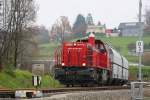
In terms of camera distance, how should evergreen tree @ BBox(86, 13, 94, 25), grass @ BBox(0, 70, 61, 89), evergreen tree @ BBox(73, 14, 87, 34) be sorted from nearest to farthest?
grass @ BBox(0, 70, 61, 89), evergreen tree @ BBox(73, 14, 87, 34), evergreen tree @ BBox(86, 13, 94, 25)

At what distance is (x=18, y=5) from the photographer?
54.0 metres

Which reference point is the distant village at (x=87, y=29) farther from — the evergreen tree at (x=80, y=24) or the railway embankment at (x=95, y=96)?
the railway embankment at (x=95, y=96)

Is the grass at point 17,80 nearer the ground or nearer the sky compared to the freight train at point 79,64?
nearer the ground

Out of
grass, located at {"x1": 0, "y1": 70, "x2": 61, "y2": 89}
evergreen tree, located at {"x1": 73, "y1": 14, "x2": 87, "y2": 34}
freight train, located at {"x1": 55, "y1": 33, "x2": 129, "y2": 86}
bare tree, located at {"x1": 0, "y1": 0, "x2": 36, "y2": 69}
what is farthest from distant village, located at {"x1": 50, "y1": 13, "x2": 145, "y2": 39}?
freight train, located at {"x1": 55, "y1": 33, "x2": 129, "y2": 86}

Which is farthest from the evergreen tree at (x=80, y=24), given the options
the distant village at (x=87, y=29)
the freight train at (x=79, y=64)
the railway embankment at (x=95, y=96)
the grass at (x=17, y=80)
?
the railway embankment at (x=95, y=96)

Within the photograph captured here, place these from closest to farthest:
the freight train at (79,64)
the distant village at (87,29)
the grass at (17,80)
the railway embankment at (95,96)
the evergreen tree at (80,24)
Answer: the railway embankment at (95,96), the freight train at (79,64), the grass at (17,80), the distant village at (87,29), the evergreen tree at (80,24)

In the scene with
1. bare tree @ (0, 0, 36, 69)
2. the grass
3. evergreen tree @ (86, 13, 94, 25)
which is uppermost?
evergreen tree @ (86, 13, 94, 25)

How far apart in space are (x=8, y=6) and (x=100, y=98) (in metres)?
31.8

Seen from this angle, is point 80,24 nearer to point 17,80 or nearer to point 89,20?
point 89,20

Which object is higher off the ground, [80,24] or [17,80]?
[80,24]

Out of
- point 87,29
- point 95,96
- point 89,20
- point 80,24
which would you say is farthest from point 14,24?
point 89,20

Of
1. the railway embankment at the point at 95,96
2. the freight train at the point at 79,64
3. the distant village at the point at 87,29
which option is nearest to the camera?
the railway embankment at the point at 95,96

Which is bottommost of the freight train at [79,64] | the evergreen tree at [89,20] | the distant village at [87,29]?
the freight train at [79,64]

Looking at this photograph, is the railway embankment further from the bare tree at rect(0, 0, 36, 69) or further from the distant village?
the distant village
